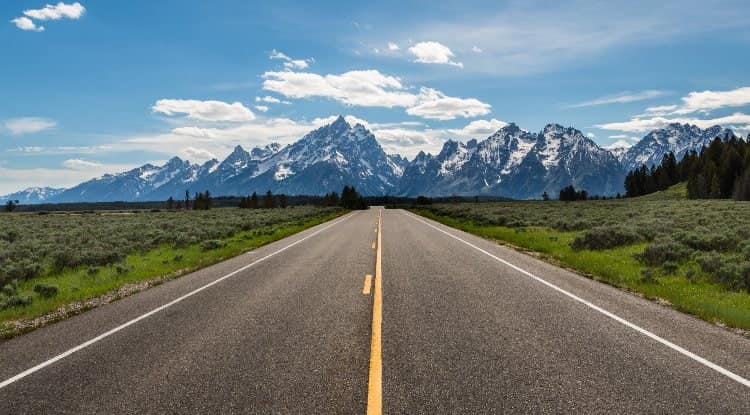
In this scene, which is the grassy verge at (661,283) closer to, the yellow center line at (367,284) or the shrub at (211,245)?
the yellow center line at (367,284)

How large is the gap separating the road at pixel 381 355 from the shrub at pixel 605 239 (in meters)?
9.29

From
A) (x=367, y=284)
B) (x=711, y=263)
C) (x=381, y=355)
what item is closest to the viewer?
(x=381, y=355)

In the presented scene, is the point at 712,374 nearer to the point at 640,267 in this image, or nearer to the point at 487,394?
the point at 487,394

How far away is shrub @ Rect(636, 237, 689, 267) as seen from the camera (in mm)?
14805

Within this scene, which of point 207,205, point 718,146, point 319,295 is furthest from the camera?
point 207,205

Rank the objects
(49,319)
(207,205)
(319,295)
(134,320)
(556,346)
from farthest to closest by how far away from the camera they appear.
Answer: (207,205), (319,295), (49,319), (134,320), (556,346)

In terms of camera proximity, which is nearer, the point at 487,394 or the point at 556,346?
the point at 487,394

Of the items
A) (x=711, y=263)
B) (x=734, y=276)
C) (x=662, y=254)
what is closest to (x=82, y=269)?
A: (x=662, y=254)

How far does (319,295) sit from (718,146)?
5240 inches

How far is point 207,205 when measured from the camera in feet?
488

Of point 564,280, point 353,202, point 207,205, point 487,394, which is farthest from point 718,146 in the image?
point 207,205

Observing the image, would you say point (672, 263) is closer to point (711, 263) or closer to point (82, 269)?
point (711, 263)

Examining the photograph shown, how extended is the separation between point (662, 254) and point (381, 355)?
516 inches

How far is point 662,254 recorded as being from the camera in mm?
14906
